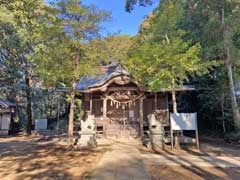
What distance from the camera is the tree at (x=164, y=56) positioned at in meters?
9.30

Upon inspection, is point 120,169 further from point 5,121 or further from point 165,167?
point 5,121

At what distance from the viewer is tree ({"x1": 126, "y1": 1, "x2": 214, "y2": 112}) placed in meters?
9.30

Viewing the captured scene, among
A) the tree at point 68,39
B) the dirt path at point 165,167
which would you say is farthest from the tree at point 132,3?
the dirt path at point 165,167

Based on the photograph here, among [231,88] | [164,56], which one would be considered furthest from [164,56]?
[231,88]

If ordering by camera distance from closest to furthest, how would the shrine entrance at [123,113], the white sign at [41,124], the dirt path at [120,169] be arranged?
the dirt path at [120,169] → the shrine entrance at [123,113] → the white sign at [41,124]

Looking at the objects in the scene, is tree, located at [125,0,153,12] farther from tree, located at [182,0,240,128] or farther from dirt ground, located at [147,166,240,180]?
dirt ground, located at [147,166,240,180]

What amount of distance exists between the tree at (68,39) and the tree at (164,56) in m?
2.29

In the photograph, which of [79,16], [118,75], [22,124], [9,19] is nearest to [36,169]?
[79,16]

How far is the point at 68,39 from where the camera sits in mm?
8945

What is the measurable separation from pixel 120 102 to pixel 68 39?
16.5 feet

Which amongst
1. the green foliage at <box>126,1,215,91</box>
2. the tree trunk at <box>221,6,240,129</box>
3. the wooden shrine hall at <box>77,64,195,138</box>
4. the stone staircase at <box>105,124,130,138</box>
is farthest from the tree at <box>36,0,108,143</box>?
the tree trunk at <box>221,6,240,129</box>

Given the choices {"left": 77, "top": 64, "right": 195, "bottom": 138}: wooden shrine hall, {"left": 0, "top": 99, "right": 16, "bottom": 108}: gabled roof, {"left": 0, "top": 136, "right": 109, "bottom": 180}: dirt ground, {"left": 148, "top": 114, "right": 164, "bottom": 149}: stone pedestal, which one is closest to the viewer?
{"left": 0, "top": 136, "right": 109, "bottom": 180}: dirt ground

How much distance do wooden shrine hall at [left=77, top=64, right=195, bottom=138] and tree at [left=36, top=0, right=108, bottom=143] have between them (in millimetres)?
3523

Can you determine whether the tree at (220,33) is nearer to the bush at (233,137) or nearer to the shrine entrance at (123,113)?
the bush at (233,137)
